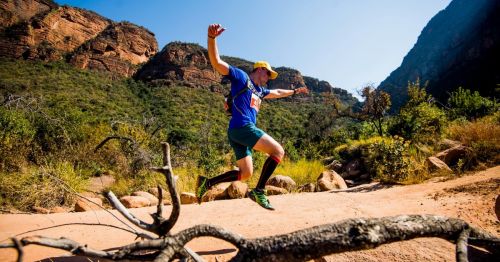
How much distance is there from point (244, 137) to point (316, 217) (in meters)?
1.27

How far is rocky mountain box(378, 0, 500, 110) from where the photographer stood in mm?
52716

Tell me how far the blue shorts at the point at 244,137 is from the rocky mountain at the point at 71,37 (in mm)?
72684

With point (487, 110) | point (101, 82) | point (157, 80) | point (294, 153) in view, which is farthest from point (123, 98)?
point (487, 110)

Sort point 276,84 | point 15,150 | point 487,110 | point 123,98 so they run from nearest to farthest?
point 15,150
point 487,110
point 123,98
point 276,84

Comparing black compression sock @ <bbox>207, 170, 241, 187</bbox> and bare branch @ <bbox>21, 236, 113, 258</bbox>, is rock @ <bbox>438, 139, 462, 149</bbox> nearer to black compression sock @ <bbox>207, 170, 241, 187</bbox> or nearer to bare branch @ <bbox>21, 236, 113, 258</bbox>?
black compression sock @ <bbox>207, 170, 241, 187</bbox>

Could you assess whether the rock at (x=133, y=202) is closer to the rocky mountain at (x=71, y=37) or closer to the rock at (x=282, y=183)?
the rock at (x=282, y=183)

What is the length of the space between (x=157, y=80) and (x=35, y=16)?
39.7 metres

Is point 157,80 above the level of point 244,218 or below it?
above

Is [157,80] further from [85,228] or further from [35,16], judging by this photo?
[85,228]

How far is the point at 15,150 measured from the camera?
7699 mm

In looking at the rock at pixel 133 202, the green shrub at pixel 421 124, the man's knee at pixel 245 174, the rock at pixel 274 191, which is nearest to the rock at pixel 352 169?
the green shrub at pixel 421 124

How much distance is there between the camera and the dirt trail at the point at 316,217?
2367 millimetres

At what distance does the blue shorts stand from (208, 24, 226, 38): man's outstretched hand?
3.44 feet

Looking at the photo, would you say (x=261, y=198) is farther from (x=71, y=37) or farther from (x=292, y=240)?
(x=71, y=37)
